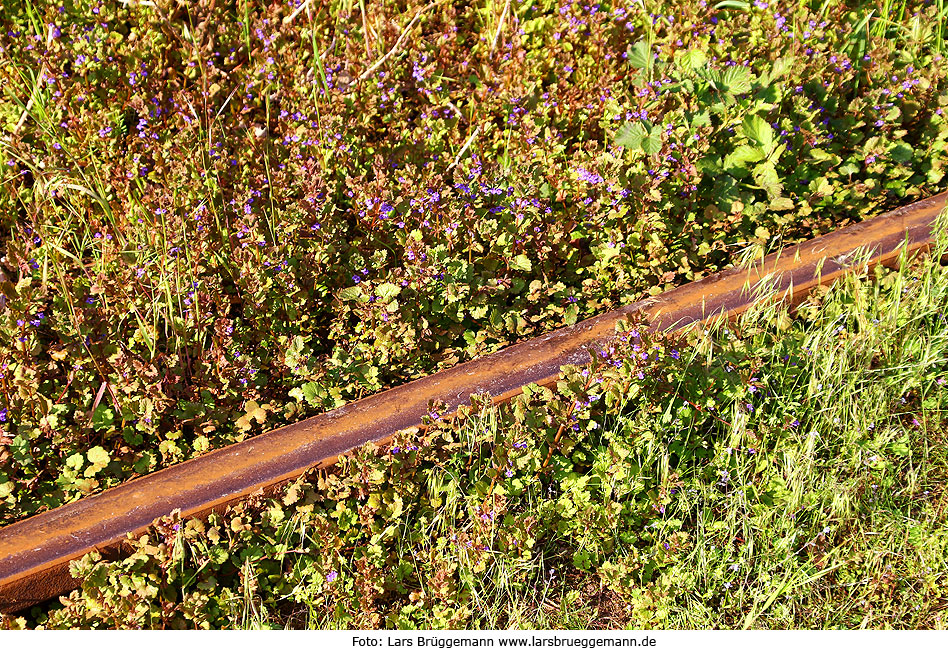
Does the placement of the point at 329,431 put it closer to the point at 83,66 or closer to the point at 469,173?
the point at 469,173

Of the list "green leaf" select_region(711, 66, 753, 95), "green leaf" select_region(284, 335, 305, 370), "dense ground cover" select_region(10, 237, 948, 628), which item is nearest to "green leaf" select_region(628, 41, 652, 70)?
"green leaf" select_region(711, 66, 753, 95)

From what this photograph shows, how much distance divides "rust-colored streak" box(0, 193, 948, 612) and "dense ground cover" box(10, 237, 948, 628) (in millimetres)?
71

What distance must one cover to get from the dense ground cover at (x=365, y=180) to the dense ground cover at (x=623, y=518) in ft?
1.43

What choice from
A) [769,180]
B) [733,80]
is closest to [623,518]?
[769,180]

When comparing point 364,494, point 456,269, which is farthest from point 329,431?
point 456,269

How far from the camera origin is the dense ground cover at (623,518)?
2447mm

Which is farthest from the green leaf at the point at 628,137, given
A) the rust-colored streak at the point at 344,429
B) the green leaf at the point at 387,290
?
the green leaf at the point at 387,290

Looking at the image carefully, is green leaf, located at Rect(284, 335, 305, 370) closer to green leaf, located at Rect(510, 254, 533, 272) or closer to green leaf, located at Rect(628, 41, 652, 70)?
green leaf, located at Rect(510, 254, 533, 272)

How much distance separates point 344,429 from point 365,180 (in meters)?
1.28

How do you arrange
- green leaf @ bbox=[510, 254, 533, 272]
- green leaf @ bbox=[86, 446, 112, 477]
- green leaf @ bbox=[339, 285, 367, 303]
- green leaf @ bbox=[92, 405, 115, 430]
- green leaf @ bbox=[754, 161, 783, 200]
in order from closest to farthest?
green leaf @ bbox=[86, 446, 112, 477] → green leaf @ bbox=[92, 405, 115, 430] → green leaf @ bbox=[339, 285, 367, 303] → green leaf @ bbox=[510, 254, 533, 272] → green leaf @ bbox=[754, 161, 783, 200]

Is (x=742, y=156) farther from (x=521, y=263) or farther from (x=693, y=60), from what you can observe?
(x=521, y=263)

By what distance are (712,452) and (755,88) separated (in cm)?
177

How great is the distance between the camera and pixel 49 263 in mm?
3117

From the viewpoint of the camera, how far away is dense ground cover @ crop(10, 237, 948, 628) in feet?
8.03
